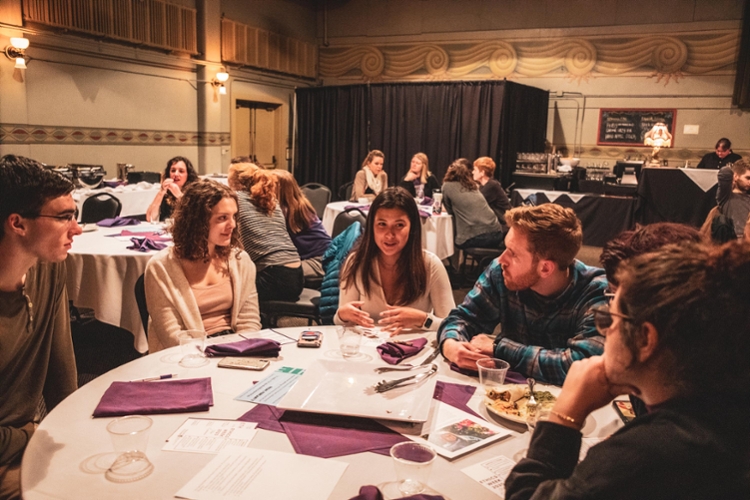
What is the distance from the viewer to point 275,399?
1.58 meters

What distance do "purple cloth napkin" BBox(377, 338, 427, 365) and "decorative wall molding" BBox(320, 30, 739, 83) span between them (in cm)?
896

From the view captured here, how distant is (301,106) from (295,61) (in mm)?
886

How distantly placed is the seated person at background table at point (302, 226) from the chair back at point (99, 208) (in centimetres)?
172

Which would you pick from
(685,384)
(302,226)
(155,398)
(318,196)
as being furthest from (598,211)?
(685,384)

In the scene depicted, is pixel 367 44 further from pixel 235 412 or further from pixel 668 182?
pixel 235 412

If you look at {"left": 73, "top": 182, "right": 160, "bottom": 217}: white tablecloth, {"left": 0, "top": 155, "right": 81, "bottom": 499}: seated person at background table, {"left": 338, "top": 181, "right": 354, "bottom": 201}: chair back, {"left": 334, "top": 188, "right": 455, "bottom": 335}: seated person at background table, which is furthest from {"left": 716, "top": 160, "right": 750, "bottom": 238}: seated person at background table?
{"left": 73, "top": 182, "right": 160, "bottom": 217}: white tablecloth

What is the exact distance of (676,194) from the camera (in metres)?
7.39

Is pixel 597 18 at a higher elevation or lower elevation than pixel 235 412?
higher

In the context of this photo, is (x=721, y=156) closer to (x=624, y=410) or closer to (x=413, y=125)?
(x=413, y=125)

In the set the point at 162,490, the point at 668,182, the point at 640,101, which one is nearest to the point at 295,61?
the point at 640,101

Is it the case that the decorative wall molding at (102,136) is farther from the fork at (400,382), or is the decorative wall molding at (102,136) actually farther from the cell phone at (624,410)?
the cell phone at (624,410)

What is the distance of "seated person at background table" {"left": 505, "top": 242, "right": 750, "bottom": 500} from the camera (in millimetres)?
859

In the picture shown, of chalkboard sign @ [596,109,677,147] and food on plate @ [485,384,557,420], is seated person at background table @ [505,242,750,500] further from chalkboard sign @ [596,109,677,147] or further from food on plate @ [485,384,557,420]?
chalkboard sign @ [596,109,677,147]

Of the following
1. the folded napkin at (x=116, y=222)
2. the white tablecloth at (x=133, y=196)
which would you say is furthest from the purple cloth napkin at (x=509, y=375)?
the white tablecloth at (x=133, y=196)
